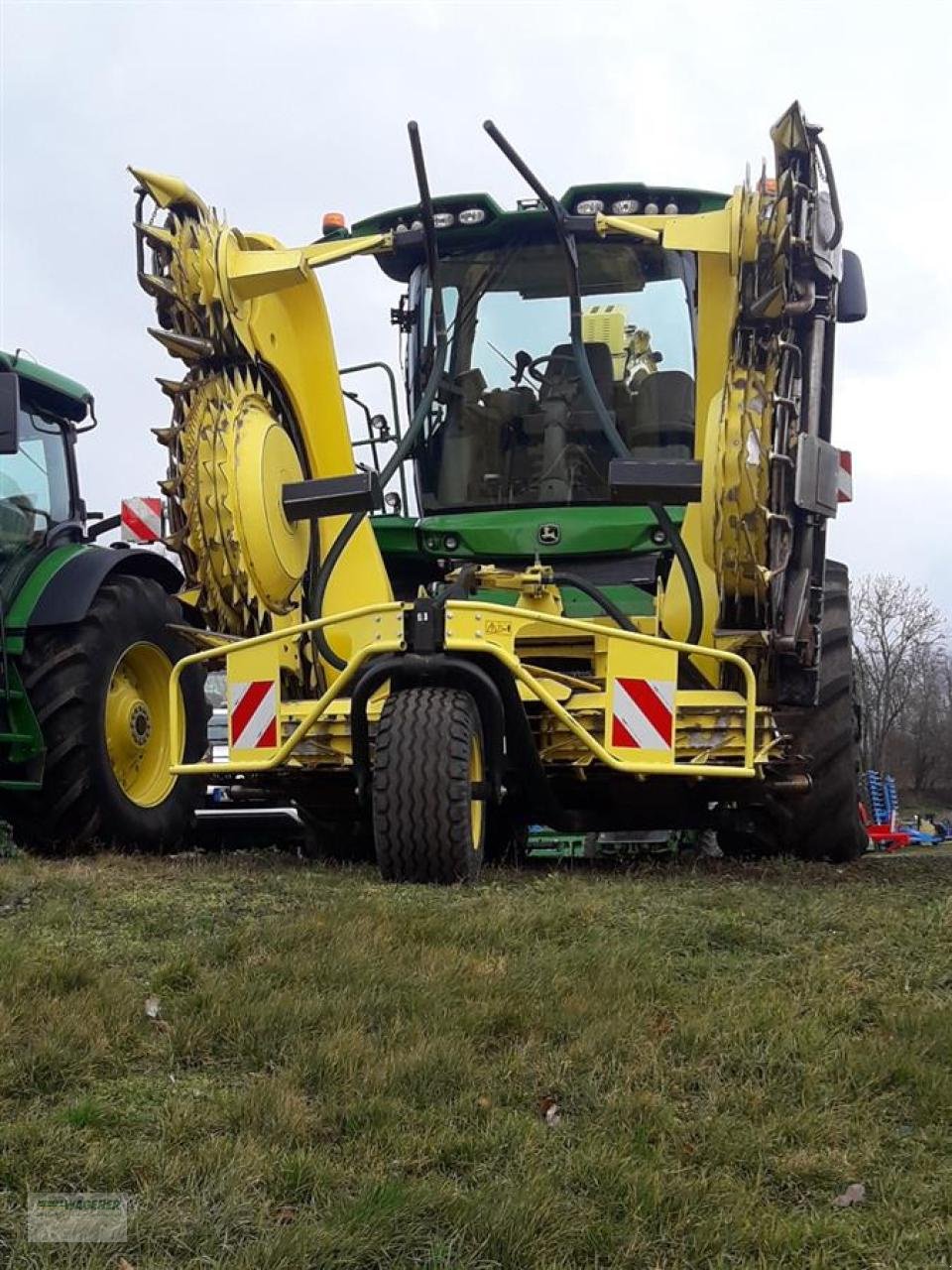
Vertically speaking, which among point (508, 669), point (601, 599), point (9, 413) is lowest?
point (508, 669)

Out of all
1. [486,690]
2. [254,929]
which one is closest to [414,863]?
[486,690]

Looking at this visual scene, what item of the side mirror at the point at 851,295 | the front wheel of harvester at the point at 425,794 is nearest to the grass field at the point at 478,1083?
the front wheel of harvester at the point at 425,794

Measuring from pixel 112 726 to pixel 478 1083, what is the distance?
4064 mm

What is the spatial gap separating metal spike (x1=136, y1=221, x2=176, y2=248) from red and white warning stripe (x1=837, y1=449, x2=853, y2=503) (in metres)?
2.85

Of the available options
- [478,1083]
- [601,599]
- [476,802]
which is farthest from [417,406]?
[478,1083]

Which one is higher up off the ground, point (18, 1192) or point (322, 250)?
point (322, 250)

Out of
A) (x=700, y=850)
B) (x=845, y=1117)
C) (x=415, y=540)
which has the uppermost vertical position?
(x=415, y=540)

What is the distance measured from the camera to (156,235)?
5379 mm

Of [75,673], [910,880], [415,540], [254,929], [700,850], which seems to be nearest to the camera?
[254,929]

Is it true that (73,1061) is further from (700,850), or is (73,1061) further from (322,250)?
(700,850)

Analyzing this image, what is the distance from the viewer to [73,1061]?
93.7 inches

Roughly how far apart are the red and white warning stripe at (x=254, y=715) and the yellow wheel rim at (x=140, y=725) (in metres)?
0.90

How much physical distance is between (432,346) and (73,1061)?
473 centimetres

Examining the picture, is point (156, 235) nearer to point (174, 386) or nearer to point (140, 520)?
point (174, 386)
